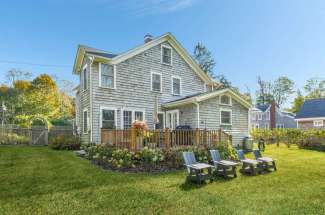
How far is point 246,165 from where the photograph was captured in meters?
9.22

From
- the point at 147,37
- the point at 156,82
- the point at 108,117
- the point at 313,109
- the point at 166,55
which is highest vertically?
the point at 147,37

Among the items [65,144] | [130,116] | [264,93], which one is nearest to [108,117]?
[130,116]

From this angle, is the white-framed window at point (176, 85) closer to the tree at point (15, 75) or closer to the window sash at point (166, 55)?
the window sash at point (166, 55)

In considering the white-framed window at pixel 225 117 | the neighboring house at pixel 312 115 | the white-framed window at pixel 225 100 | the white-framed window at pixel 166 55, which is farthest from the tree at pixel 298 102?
the white-framed window at pixel 166 55

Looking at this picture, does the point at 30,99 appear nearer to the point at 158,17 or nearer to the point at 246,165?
the point at 158,17

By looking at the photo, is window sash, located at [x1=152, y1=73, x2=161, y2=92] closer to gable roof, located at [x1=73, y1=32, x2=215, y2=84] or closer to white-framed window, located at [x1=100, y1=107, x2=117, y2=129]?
gable roof, located at [x1=73, y1=32, x2=215, y2=84]

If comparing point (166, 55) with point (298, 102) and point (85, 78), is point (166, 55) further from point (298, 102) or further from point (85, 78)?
point (298, 102)

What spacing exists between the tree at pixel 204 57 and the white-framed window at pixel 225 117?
28.0m

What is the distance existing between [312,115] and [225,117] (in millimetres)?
23289

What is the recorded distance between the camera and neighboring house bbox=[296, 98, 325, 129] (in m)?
32.2

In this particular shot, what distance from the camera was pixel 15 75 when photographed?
38906 millimetres

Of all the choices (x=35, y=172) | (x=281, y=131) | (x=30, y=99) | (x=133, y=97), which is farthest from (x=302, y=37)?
(x=30, y=99)

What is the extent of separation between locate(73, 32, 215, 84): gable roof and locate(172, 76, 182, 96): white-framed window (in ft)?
5.76

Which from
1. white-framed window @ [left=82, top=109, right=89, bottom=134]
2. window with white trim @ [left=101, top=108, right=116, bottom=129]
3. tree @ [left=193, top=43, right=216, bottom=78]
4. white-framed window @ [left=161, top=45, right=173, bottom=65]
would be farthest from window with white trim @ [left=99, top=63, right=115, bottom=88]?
tree @ [left=193, top=43, right=216, bottom=78]
